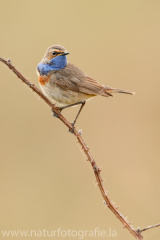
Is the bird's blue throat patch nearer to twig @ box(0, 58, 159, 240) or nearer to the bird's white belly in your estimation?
the bird's white belly

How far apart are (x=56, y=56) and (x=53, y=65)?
0.12 metres

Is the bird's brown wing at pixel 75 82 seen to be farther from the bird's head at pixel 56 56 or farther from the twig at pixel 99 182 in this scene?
the twig at pixel 99 182

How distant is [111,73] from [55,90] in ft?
11.5

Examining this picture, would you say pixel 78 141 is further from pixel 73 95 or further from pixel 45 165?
pixel 45 165

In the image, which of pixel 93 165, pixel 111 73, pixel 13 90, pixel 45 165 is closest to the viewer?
pixel 93 165

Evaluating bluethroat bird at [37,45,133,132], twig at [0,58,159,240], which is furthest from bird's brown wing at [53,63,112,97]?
twig at [0,58,159,240]

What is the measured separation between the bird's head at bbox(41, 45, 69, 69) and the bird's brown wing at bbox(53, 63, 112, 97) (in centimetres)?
8

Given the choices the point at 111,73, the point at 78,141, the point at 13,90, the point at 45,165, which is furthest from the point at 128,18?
the point at 78,141

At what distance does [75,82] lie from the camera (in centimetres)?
449

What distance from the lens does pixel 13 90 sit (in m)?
7.23

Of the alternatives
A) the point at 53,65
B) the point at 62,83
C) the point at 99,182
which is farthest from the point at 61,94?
the point at 99,182

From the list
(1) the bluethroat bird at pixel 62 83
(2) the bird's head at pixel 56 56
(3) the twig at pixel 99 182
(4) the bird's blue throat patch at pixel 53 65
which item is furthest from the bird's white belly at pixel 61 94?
(3) the twig at pixel 99 182

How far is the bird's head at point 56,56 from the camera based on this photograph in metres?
4.46

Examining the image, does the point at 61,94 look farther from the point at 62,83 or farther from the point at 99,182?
the point at 99,182
